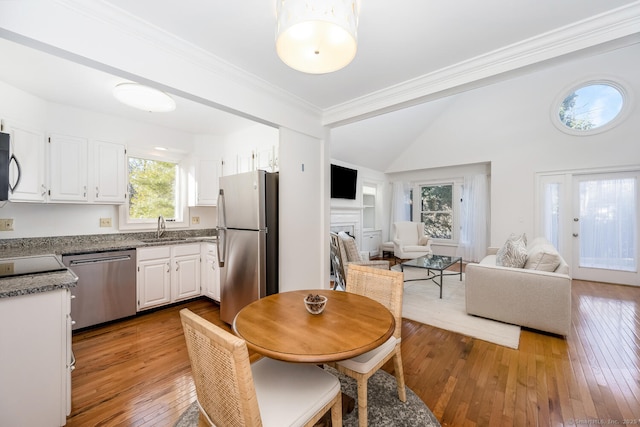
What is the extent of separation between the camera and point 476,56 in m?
2.01

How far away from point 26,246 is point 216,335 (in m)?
3.33

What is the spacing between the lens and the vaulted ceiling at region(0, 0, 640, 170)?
154 cm

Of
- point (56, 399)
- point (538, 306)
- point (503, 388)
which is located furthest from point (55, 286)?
point (538, 306)

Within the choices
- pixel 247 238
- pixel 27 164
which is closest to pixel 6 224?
pixel 27 164

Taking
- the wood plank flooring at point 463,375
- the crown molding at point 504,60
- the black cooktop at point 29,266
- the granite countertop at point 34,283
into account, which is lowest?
the wood plank flooring at point 463,375

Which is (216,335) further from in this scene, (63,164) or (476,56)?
(63,164)

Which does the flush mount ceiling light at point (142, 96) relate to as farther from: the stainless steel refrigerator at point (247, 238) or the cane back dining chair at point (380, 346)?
the cane back dining chair at point (380, 346)

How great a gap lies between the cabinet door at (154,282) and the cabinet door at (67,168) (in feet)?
3.45

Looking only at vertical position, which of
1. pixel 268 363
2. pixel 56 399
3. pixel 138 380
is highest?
pixel 268 363

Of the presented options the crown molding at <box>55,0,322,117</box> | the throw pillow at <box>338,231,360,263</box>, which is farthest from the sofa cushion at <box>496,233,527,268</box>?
the crown molding at <box>55,0,322,117</box>

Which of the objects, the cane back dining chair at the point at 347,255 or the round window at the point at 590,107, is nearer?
the cane back dining chair at the point at 347,255

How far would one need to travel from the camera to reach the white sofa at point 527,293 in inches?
99.8

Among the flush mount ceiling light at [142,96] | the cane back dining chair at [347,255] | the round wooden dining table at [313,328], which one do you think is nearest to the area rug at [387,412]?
the round wooden dining table at [313,328]

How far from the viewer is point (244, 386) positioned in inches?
33.2
